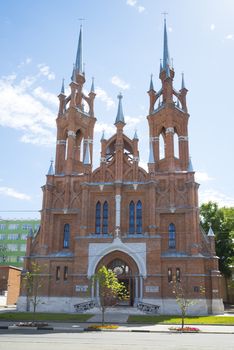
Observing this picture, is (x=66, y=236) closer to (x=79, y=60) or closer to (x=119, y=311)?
(x=119, y=311)

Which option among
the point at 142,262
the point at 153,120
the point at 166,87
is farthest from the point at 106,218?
the point at 166,87

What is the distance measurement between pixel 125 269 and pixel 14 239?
5576 centimetres

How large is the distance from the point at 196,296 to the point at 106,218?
11.8m

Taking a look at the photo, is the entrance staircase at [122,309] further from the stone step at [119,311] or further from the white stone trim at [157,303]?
the white stone trim at [157,303]

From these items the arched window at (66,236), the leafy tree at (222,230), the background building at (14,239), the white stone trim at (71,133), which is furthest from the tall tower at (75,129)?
the background building at (14,239)

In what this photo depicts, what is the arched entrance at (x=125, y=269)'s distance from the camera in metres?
36.7

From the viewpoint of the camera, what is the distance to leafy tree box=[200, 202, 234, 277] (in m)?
48.9

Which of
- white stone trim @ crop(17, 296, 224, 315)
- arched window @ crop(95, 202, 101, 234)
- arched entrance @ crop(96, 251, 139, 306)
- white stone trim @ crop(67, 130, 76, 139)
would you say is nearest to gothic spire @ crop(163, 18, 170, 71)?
white stone trim @ crop(67, 130, 76, 139)

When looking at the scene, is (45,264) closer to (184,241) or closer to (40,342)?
(184,241)

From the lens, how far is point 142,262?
119 ft

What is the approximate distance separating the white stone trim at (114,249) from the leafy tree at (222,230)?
16110mm

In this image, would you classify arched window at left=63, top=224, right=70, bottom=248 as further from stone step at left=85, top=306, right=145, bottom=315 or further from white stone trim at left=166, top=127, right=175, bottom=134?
white stone trim at left=166, top=127, right=175, bottom=134

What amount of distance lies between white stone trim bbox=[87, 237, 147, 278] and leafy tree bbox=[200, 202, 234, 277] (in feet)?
52.9

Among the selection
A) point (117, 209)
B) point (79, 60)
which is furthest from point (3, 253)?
point (117, 209)
